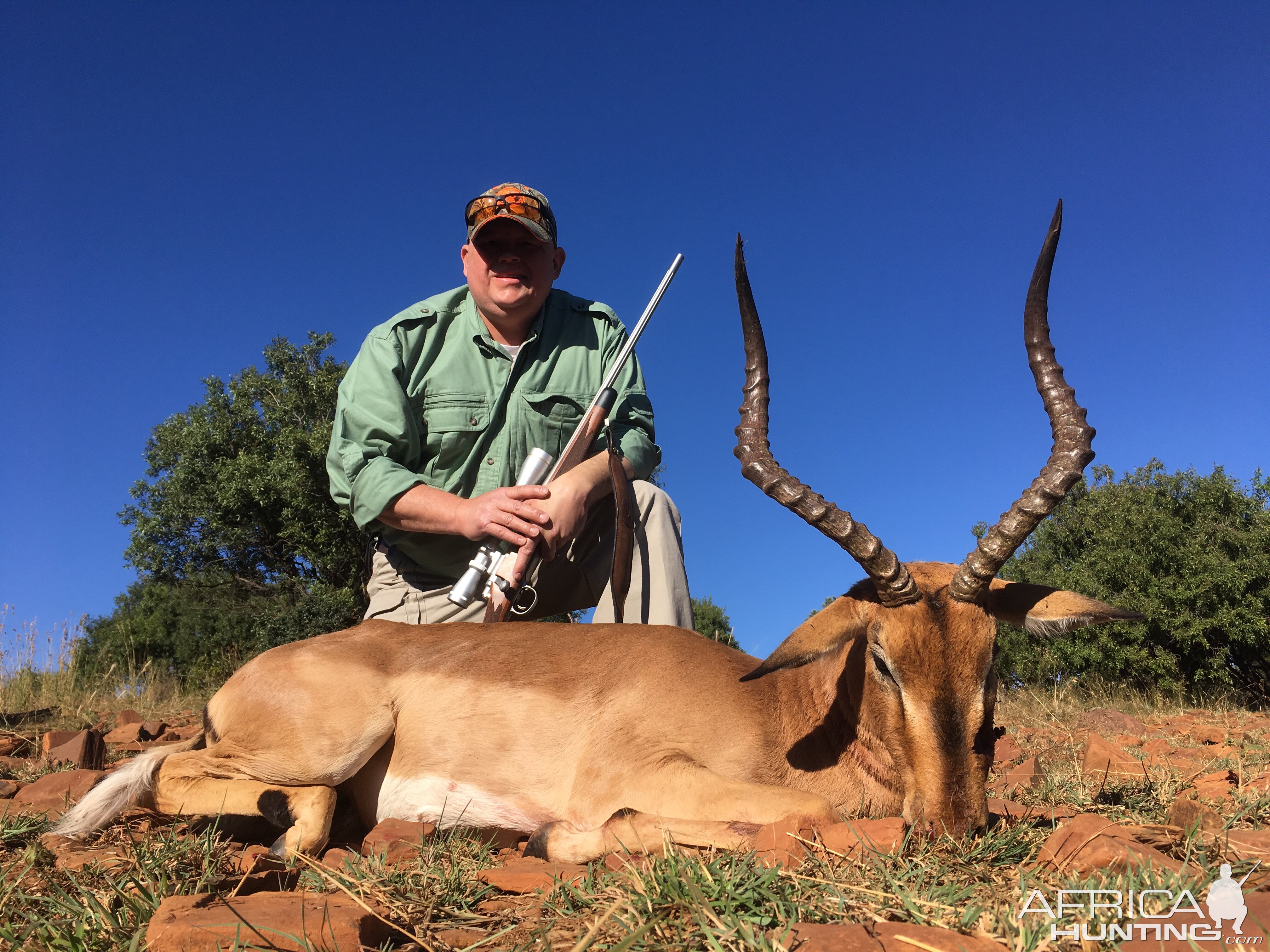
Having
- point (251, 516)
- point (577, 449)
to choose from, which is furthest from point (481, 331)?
point (251, 516)

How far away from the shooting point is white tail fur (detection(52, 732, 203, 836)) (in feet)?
12.6

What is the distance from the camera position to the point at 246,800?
4023 millimetres

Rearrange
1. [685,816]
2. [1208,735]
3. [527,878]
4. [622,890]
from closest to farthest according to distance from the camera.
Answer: [622,890] < [527,878] < [685,816] < [1208,735]

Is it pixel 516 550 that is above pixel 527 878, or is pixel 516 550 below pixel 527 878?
above

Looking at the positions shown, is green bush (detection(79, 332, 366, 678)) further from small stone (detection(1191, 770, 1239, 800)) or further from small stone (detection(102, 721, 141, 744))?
small stone (detection(1191, 770, 1239, 800))

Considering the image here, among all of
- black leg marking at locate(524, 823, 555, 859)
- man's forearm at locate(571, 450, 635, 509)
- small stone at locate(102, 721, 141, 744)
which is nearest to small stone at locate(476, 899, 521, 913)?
black leg marking at locate(524, 823, 555, 859)

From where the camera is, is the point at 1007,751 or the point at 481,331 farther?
the point at 481,331

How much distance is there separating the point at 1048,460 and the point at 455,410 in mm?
4086

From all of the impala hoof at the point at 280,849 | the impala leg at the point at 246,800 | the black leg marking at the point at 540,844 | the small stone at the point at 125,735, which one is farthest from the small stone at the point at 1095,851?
the small stone at the point at 125,735

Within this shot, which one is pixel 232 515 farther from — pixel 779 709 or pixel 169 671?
pixel 779 709

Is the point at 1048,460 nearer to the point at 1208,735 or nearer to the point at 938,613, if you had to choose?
the point at 938,613

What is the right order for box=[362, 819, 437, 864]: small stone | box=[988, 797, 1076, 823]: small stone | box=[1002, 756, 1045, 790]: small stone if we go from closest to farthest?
box=[362, 819, 437, 864]: small stone → box=[988, 797, 1076, 823]: small stone → box=[1002, 756, 1045, 790]: small stone

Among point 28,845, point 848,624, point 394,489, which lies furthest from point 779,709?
point 28,845

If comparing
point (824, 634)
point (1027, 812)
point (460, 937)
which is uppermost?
point (824, 634)
